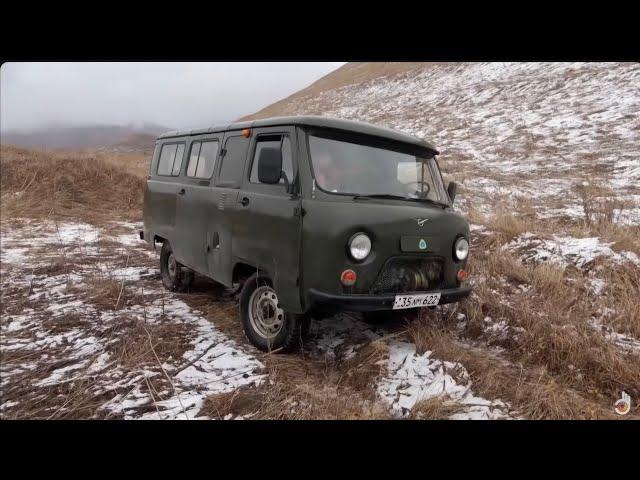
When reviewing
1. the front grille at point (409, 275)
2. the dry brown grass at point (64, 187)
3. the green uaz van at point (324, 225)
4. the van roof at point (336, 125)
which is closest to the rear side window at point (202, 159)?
the green uaz van at point (324, 225)

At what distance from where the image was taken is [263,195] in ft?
13.1

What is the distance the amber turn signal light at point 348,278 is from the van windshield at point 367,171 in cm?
72

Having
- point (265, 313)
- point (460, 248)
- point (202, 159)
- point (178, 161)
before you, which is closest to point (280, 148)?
point (265, 313)

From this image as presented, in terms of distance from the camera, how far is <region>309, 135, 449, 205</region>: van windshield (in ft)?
12.3

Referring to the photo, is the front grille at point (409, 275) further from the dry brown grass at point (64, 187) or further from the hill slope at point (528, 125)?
the dry brown grass at point (64, 187)

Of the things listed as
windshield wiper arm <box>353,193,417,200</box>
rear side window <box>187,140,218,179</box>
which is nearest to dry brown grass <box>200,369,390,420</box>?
windshield wiper arm <box>353,193,417,200</box>

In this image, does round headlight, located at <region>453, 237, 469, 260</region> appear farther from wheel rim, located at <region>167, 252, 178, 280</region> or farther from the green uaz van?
wheel rim, located at <region>167, 252, 178, 280</region>

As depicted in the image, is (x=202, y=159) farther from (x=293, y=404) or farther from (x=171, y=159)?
(x=293, y=404)

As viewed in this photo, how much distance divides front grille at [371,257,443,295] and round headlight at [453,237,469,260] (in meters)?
0.21

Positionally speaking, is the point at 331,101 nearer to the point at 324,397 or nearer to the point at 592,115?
the point at 592,115

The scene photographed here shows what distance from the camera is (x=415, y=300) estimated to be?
3.68m

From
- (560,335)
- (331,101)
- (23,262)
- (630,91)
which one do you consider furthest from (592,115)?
(331,101)

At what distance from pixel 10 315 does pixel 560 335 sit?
5617 mm

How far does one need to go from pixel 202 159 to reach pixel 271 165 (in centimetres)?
209
